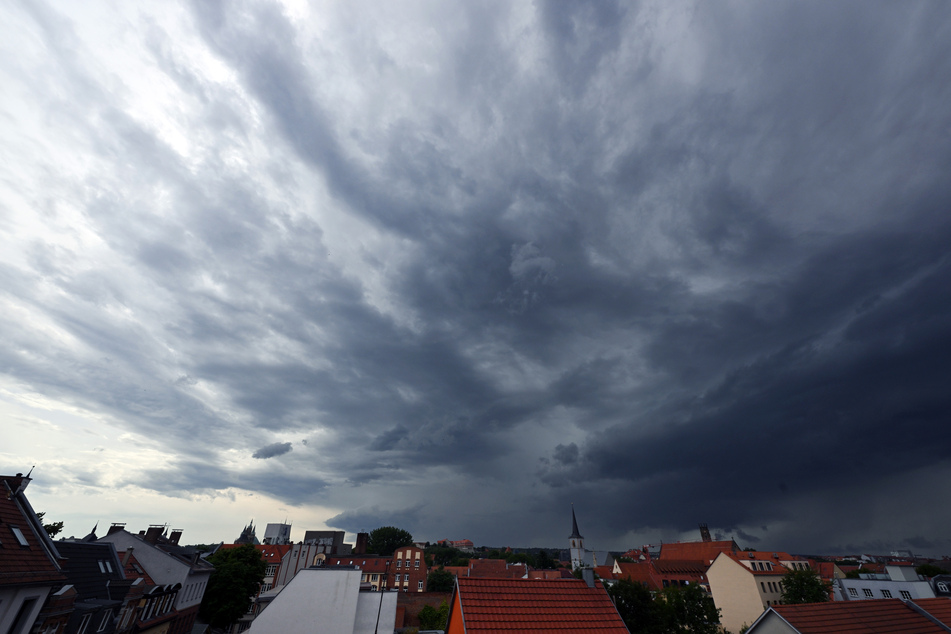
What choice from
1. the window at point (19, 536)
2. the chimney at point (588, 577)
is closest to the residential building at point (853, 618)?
the chimney at point (588, 577)

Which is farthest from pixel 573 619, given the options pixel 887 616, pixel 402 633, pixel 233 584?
pixel 233 584

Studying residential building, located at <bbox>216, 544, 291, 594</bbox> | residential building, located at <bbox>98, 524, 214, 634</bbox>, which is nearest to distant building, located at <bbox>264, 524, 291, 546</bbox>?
residential building, located at <bbox>216, 544, 291, 594</bbox>

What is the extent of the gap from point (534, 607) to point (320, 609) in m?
29.0

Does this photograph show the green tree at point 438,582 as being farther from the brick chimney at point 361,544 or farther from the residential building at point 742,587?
the residential building at point 742,587

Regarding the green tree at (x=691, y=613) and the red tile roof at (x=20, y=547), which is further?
the green tree at (x=691, y=613)

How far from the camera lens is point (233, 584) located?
6147cm

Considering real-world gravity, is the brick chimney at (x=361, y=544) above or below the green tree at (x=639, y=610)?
above

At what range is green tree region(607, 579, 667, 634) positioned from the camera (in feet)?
155

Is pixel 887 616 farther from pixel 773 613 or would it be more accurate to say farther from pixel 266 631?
pixel 266 631

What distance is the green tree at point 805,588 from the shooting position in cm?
5928

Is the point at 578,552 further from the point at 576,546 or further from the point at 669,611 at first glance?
the point at 669,611

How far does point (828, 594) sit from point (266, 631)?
7457cm

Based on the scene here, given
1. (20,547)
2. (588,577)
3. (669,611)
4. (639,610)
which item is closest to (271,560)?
(639,610)

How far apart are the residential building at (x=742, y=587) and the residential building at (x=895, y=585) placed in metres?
13.0
